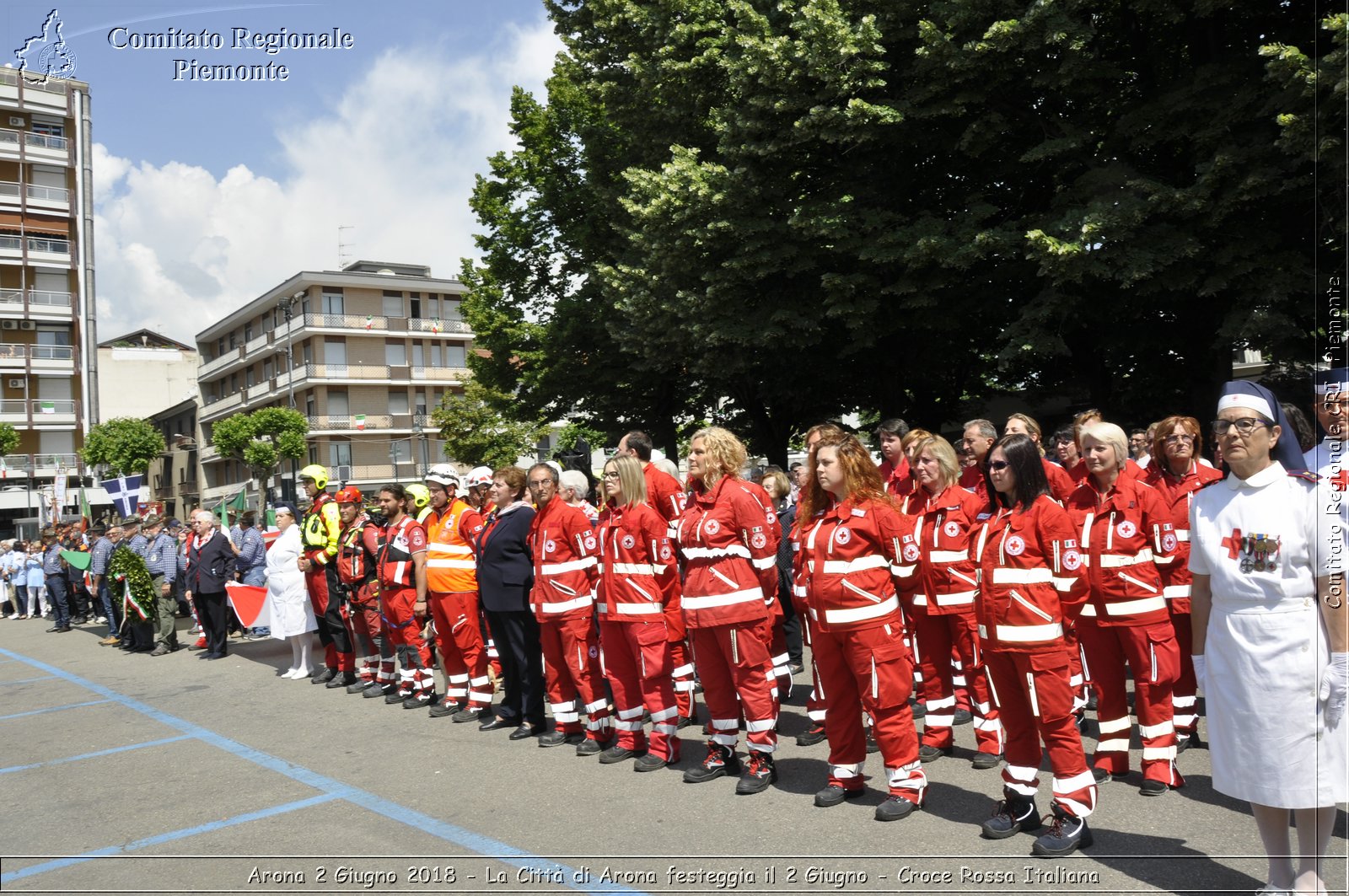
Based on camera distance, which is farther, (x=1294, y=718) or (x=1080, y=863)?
(x=1080, y=863)

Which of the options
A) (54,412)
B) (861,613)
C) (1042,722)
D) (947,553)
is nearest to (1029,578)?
(1042,722)

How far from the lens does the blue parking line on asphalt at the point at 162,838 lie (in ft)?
18.1

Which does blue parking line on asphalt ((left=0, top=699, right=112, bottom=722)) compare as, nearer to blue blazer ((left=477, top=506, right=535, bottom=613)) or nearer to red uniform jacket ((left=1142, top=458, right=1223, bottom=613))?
blue blazer ((left=477, top=506, right=535, bottom=613))

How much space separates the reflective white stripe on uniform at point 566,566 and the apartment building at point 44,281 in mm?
59257

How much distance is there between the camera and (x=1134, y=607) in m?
5.61

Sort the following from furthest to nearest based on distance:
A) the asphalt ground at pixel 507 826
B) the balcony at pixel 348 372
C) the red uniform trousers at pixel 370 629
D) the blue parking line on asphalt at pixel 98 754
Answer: the balcony at pixel 348 372, the red uniform trousers at pixel 370 629, the blue parking line on asphalt at pixel 98 754, the asphalt ground at pixel 507 826

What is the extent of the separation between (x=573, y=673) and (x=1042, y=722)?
3525 millimetres

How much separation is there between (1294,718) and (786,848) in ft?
7.82

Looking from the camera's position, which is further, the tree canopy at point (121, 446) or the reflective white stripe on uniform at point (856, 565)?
the tree canopy at point (121, 446)

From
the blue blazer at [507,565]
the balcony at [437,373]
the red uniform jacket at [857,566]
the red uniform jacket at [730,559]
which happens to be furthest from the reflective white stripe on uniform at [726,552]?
the balcony at [437,373]

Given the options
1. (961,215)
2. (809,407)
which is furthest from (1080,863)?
(809,407)

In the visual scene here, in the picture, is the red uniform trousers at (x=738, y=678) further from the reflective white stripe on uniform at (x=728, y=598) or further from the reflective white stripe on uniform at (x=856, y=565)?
the reflective white stripe on uniform at (x=856, y=565)

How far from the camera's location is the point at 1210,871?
4.51m

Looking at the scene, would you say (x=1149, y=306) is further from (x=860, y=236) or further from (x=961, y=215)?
(x=860, y=236)
